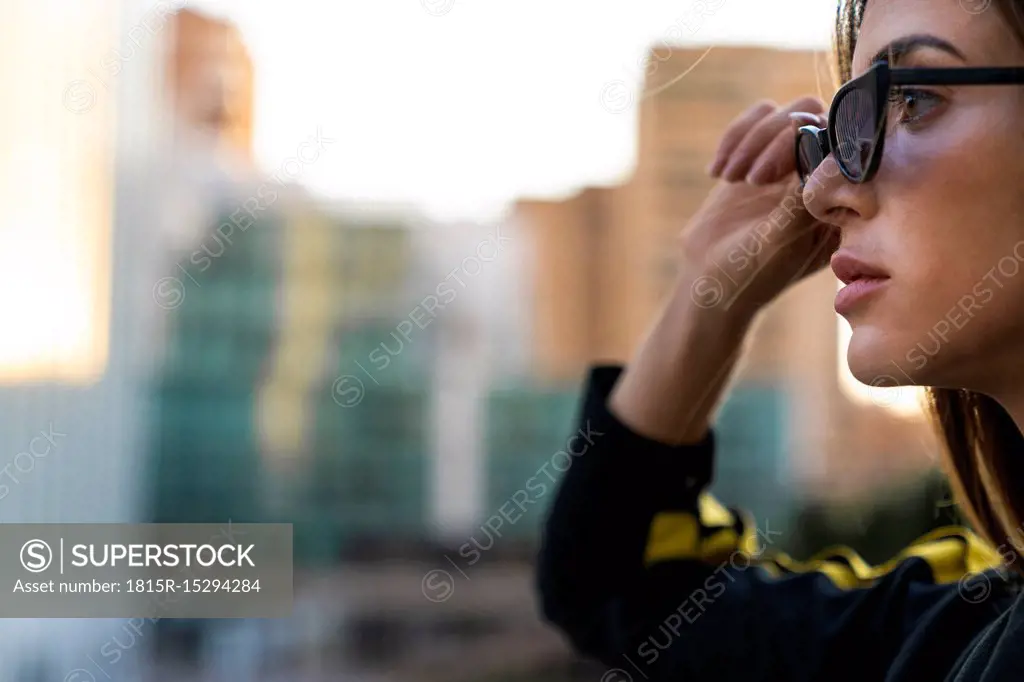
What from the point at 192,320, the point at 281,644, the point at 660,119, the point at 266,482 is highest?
the point at 660,119

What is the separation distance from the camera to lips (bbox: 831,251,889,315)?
47 centimetres

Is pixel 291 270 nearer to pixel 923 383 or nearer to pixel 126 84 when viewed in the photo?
pixel 126 84

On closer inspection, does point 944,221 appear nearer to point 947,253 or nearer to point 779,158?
point 947,253

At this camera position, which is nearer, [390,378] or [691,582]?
[691,582]

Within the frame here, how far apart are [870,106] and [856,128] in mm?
13

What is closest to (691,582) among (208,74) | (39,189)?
(39,189)

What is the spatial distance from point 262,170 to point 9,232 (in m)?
16.7

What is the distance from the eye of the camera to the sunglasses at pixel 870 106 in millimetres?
441

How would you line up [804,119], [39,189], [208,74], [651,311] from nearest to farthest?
[804,119]
[39,189]
[208,74]
[651,311]

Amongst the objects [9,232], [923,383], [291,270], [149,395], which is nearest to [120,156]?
[149,395]

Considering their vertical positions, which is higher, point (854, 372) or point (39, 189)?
point (854, 372)

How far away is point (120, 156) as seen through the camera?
38.5ft

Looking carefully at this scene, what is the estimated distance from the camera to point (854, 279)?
0.49 metres

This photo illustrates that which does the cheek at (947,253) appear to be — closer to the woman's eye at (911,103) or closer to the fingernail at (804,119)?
the woman's eye at (911,103)
